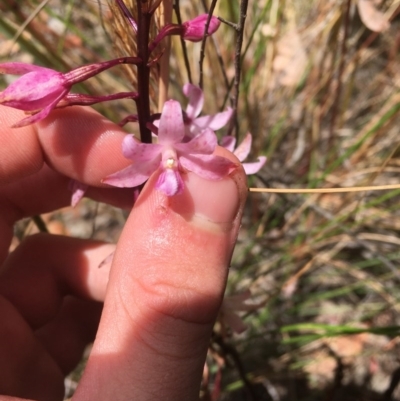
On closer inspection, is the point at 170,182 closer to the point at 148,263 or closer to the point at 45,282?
the point at 148,263

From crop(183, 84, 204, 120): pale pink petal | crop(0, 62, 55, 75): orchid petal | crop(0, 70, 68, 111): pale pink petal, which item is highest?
crop(0, 62, 55, 75): orchid petal

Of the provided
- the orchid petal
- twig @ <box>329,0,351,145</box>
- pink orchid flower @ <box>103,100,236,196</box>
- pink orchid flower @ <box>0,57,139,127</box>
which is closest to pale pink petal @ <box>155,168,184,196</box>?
pink orchid flower @ <box>103,100,236,196</box>

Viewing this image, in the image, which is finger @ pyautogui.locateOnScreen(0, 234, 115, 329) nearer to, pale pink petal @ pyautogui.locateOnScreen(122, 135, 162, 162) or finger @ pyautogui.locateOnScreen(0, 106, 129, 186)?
finger @ pyautogui.locateOnScreen(0, 106, 129, 186)

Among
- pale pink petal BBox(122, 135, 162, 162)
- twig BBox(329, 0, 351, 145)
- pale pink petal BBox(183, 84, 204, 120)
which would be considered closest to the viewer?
pale pink petal BBox(122, 135, 162, 162)

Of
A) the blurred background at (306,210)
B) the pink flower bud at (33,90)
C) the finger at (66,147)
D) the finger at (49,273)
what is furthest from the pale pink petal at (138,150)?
the blurred background at (306,210)

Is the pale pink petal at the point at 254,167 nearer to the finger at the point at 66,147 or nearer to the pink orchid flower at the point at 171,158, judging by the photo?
the pink orchid flower at the point at 171,158

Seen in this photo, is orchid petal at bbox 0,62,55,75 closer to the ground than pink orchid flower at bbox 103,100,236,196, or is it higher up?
higher up

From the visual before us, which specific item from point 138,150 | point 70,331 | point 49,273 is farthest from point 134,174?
→ point 70,331

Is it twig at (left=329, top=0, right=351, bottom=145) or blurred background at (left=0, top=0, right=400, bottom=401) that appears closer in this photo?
twig at (left=329, top=0, right=351, bottom=145)
